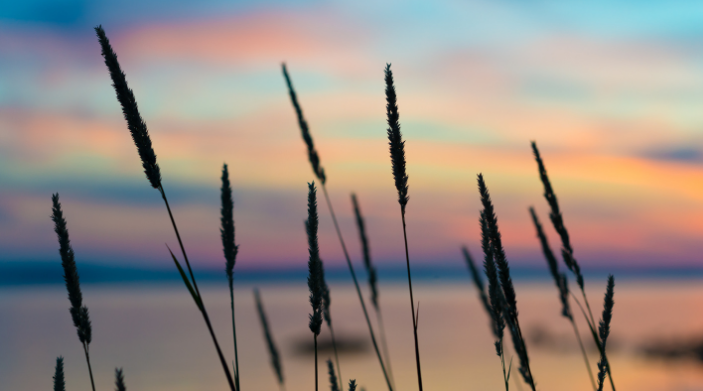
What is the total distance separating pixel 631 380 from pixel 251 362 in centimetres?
1516

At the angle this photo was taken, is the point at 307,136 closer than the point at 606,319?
No

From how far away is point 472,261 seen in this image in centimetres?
298

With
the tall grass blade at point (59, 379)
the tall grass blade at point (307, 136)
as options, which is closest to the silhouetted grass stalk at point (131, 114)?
the tall grass blade at point (59, 379)

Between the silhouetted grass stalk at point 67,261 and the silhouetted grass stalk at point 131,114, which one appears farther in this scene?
the silhouetted grass stalk at point 67,261

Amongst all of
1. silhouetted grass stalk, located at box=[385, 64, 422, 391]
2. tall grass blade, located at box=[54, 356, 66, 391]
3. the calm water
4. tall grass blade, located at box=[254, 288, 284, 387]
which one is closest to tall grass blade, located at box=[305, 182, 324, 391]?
silhouetted grass stalk, located at box=[385, 64, 422, 391]

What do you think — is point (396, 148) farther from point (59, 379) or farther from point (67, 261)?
point (59, 379)

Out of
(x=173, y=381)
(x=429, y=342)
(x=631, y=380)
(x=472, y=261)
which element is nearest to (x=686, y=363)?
(x=631, y=380)

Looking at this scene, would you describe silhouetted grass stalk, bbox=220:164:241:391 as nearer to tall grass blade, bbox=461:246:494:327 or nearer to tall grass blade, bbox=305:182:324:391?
tall grass blade, bbox=305:182:324:391

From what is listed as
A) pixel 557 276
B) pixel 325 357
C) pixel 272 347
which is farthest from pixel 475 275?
pixel 325 357

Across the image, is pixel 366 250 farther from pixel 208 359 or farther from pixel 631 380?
pixel 208 359

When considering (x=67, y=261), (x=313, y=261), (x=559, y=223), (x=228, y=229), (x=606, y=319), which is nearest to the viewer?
(x=313, y=261)

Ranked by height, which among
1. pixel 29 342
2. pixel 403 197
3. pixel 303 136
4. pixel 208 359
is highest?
pixel 29 342

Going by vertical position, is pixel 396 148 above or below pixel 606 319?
above

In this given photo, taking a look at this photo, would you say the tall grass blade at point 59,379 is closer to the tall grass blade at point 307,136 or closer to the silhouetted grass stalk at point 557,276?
the tall grass blade at point 307,136
